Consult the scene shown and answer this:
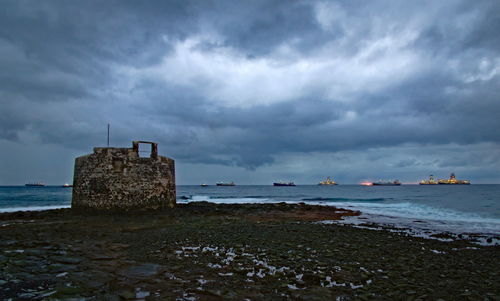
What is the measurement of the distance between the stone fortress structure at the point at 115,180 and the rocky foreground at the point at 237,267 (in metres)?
5.22

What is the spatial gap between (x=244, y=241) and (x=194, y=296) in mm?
4404

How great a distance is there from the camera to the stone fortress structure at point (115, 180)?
15188mm

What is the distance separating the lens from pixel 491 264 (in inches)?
273

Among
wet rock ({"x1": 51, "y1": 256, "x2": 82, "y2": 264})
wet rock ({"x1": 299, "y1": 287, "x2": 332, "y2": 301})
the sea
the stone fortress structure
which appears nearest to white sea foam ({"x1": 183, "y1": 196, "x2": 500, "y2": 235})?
the sea

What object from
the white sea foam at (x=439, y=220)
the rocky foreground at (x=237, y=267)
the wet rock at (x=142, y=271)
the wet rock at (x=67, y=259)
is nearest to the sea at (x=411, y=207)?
the white sea foam at (x=439, y=220)

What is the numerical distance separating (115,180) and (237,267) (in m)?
11.6

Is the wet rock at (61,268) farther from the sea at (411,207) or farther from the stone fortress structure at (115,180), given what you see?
the sea at (411,207)

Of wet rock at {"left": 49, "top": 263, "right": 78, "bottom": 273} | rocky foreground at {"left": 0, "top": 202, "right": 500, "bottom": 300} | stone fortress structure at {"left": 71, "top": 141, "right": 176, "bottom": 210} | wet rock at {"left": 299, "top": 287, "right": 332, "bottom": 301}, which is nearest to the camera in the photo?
wet rock at {"left": 299, "top": 287, "right": 332, "bottom": 301}

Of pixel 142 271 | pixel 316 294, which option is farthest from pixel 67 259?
pixel 316 294

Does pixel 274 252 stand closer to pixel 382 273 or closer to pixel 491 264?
pixel 382 273

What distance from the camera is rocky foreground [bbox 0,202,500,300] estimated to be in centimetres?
458

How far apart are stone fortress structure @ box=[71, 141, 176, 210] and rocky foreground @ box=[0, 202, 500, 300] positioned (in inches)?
205

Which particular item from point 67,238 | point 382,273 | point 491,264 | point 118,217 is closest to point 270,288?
point 382,273

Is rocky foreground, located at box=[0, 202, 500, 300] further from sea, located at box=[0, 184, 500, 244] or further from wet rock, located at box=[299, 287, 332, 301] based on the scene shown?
sea, located at box=[0, 184, 500, 244]
